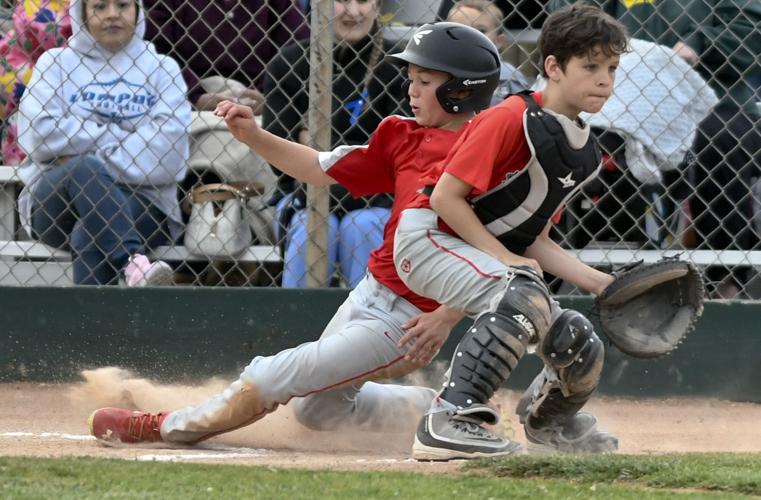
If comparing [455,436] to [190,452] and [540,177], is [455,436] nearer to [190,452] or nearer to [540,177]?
[540,177]

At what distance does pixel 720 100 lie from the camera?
20.4ft

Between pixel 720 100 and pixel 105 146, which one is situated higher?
pixel 105 146

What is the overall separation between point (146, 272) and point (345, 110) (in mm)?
1152

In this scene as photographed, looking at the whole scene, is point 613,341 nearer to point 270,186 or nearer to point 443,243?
point 443,243

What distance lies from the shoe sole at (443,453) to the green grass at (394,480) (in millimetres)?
109

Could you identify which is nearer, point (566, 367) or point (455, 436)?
point (455, 436)

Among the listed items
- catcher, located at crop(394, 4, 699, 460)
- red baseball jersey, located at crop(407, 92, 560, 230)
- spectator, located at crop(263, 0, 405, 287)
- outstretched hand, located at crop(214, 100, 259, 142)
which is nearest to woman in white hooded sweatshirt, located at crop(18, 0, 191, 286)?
spectator, located at crop(263, 0, 405, 287)

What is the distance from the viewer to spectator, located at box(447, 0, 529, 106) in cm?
614

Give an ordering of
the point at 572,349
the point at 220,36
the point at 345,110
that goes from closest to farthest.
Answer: the point at 572,349, the point at 345,110, the point at 220,36

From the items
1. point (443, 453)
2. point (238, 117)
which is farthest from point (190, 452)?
point (238, 117)

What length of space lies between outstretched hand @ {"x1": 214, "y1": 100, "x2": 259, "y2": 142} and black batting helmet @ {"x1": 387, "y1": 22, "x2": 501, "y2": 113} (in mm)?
545

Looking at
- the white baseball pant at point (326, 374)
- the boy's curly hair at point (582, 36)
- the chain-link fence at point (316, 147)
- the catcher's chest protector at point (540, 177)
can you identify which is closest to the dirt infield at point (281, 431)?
the white baseball pant at point (326, 374)

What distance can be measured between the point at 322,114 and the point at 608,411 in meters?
1.83

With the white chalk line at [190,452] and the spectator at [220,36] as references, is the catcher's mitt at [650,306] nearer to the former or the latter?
the white chalk line at [190,452]
